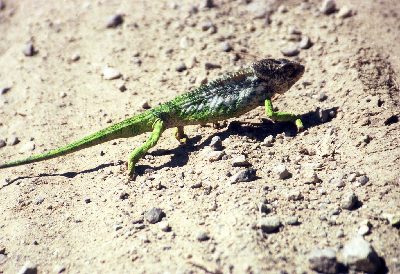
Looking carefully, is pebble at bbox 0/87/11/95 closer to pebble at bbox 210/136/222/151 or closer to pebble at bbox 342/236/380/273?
pebble at bbox 210/136/222/151

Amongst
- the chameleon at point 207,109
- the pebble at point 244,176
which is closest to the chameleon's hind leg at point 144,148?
the chameleon at point 207,109

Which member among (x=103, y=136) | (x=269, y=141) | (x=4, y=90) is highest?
(x=103, y=136)

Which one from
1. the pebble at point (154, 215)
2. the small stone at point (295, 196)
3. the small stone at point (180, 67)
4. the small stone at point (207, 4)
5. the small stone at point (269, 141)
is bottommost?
the small stone at point (269, 141)

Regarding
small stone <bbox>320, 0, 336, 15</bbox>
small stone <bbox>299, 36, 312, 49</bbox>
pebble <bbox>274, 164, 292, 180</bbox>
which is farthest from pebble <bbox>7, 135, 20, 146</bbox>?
small stone <bbox>320, 0, 336, 15</bbox>

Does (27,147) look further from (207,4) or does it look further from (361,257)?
(361,257)

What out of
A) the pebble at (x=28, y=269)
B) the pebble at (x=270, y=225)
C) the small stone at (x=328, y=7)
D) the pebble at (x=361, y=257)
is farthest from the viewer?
the small stone at (x=328, y=7)

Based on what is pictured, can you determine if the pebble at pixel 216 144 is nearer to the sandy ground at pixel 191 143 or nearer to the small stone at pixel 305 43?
the sandy ground at pixel 191 143

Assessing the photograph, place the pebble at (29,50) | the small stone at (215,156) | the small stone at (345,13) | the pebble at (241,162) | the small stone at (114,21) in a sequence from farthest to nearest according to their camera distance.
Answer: the small stone at (114,21) → the pebble at (29,50) → the small stone at (345,13) → the small stone at (215,156) → the pebble at (241,162)

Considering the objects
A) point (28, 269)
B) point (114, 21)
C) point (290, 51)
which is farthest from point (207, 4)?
point (28, 269)
